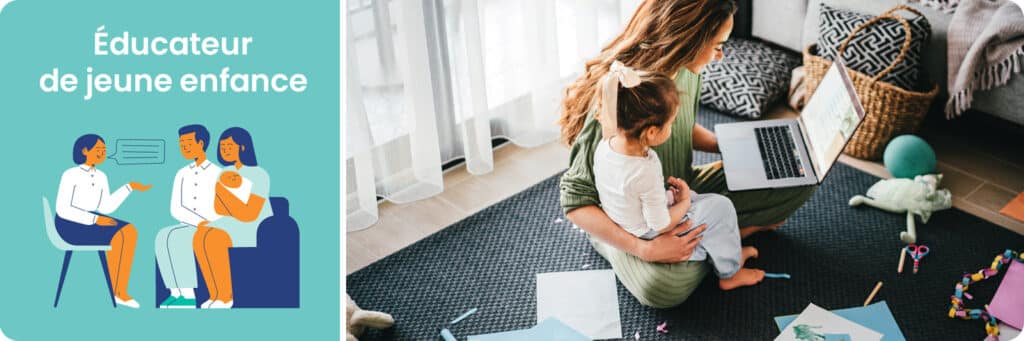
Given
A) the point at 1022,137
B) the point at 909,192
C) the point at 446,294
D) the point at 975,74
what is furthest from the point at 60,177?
the point at 1022,137

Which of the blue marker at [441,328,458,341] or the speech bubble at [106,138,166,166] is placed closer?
the speech bubble at [106,138,166,166]

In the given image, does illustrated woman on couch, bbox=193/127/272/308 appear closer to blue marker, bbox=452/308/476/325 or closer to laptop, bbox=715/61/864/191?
blue marker, bbox=452/308/476/325

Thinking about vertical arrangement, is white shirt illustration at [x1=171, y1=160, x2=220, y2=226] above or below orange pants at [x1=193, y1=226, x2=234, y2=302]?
above

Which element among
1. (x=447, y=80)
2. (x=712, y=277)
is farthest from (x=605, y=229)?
(x=447, y=80)

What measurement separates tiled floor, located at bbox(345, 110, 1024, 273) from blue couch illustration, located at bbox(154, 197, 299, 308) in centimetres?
85

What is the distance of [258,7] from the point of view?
139 centimetres

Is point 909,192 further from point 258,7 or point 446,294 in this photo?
point 258,7

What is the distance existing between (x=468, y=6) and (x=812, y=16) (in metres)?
1.21

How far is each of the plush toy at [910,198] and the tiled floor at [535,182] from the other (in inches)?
3.6

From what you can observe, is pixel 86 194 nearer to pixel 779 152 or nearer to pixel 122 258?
pixel 122 258

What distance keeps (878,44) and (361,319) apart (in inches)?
66.6

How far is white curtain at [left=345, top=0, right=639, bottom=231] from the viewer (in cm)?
233

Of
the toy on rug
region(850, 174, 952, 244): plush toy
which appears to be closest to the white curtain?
region(850, 174, 952, 244): plush toy

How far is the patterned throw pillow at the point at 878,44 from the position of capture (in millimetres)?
2605
